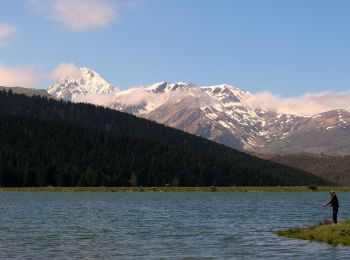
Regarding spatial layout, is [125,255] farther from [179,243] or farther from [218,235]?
[218,235]

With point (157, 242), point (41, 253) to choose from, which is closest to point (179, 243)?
point (157, 242)

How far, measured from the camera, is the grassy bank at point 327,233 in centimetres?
5816

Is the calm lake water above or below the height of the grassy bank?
below

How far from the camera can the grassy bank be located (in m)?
58.2

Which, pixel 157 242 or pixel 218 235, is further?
pixel 218 235

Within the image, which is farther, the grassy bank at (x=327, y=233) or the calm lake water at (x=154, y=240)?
the grassy bank at (x=327, y=233)

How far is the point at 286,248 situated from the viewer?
5553 cm

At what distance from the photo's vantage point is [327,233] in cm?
6178

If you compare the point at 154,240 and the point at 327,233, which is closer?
the point at 327,233

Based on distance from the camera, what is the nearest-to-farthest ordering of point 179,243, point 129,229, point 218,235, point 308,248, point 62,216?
point 308,248, point 179,243, point 218,235, point 129,229, point 62,216

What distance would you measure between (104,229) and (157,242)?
15931mm

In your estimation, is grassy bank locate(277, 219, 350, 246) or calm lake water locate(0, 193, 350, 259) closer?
calm lake water locate(0, 193, 350, 259)

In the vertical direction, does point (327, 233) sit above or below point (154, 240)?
above

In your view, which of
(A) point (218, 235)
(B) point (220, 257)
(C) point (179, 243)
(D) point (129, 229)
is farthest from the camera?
(D) point (129, 229)
